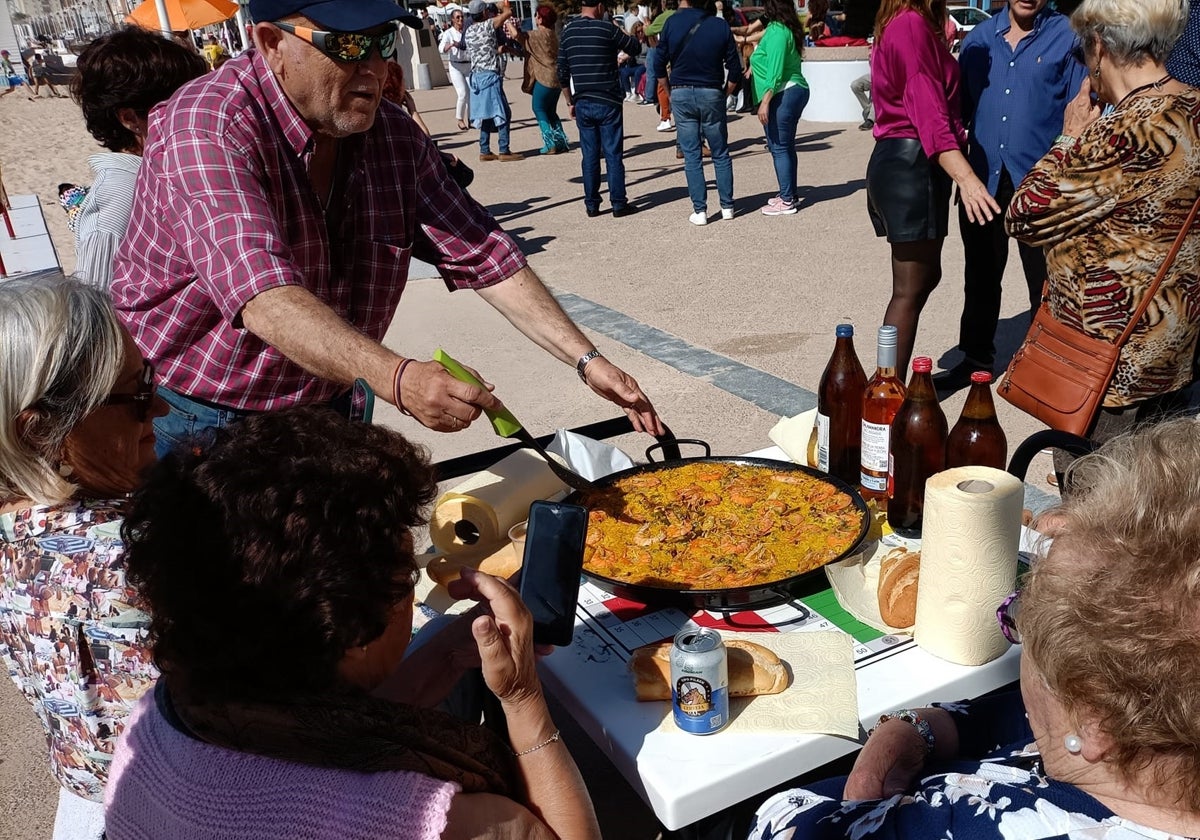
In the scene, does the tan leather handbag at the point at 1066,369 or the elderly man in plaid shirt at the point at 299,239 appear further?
the tan leather handbag at the point at 1066,369

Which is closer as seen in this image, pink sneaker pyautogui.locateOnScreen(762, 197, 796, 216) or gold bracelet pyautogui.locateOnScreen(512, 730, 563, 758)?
gold bracelet pyautogui.locateOnScreen(512, 730, 563, 758)

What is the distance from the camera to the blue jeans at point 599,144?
985 centimetres

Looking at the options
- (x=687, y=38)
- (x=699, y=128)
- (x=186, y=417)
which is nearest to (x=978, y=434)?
(x=186, y=417)

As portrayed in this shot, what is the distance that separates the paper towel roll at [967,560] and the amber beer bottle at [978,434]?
42 centimetres

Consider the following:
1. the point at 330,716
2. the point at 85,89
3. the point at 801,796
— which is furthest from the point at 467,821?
the point at 85,89

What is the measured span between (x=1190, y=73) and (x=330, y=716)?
16.3 ft

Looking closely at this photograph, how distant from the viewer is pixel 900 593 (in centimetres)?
187

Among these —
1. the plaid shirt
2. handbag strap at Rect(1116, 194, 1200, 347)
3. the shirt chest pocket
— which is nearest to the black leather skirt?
handbag strap at Rect(1116, 194, 1200, 347)

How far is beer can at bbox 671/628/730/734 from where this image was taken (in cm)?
158

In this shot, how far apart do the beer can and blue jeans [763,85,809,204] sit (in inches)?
340

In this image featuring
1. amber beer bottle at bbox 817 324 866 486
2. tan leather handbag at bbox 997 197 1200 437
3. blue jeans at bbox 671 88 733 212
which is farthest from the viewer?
blue jeans at bbox 671 88 733 212

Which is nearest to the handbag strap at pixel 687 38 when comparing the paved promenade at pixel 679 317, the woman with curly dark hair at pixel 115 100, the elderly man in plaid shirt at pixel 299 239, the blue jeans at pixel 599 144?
the blue jeans at pixel 599 144

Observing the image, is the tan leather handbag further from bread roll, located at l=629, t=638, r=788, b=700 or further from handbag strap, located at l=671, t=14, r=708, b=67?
handbag strap, located at l=671, t=14, r=708, b=67

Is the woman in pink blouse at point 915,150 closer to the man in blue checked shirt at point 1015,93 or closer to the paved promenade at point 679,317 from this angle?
the man in blue checked shirt at point 1015,93
